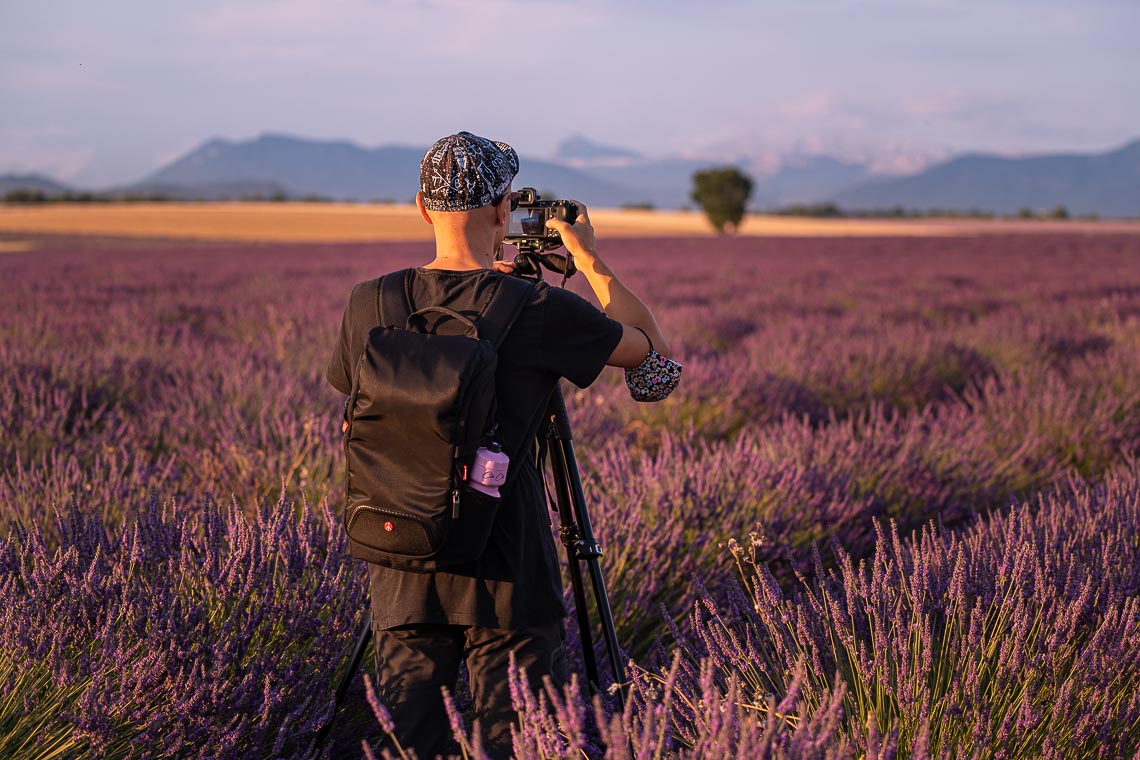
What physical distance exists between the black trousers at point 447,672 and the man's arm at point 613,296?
56cm

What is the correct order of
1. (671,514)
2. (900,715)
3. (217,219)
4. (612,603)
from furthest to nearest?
(217,219)
(671,514)
(612,603)
(900,715)

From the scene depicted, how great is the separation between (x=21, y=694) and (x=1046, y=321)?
28.0 ft

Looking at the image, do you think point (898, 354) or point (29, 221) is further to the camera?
point (29, 221)

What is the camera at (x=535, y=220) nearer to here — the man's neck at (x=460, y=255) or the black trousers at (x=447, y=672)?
the man's neck at (x=460, y=255)

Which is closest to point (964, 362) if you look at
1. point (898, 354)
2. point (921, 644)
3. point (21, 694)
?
point (898, 354)

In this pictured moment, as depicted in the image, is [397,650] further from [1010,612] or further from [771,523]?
[771,523]

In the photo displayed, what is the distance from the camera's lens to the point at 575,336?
68.2 inches

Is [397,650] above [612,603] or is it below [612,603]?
above

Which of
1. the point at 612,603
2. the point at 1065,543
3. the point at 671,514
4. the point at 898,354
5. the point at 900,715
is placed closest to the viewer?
the point at 900,715

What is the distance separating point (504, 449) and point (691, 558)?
4.68 ft

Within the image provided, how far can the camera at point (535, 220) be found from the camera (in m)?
1.91

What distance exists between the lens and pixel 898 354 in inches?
249

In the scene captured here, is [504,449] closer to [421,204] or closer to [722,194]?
[421,204]

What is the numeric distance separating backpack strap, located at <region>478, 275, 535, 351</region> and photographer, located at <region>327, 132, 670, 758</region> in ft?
0.06
